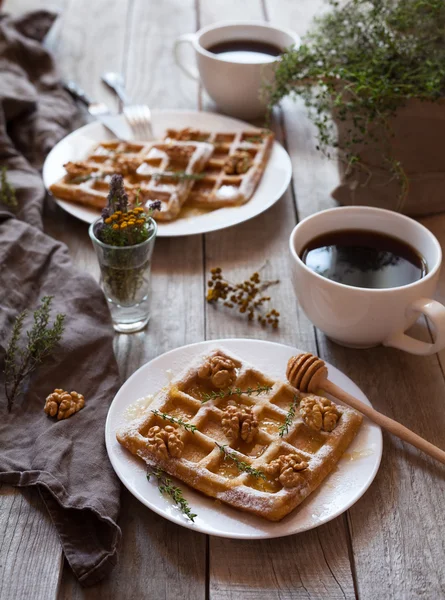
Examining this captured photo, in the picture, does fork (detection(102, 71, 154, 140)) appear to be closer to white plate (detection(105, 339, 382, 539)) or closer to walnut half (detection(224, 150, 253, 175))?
walnut half (detection(224, 150, 253, 175))

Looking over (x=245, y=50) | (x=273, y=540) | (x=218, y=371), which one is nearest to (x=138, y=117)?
(x=245, y=50)

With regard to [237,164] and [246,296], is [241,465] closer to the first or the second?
[246,296]

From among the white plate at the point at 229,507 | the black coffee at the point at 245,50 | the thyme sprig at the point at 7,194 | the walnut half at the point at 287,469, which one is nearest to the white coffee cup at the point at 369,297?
the white plate at the point at 229,507

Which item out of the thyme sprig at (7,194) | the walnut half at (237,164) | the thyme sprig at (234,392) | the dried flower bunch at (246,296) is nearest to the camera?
the thyme sprig at (234,392)

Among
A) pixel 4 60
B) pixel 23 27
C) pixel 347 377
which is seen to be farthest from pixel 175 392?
pixel 23 27

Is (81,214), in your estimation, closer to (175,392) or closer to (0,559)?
(175,392)

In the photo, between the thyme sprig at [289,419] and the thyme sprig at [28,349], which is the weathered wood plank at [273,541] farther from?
the thyme sprig at [28,349]
